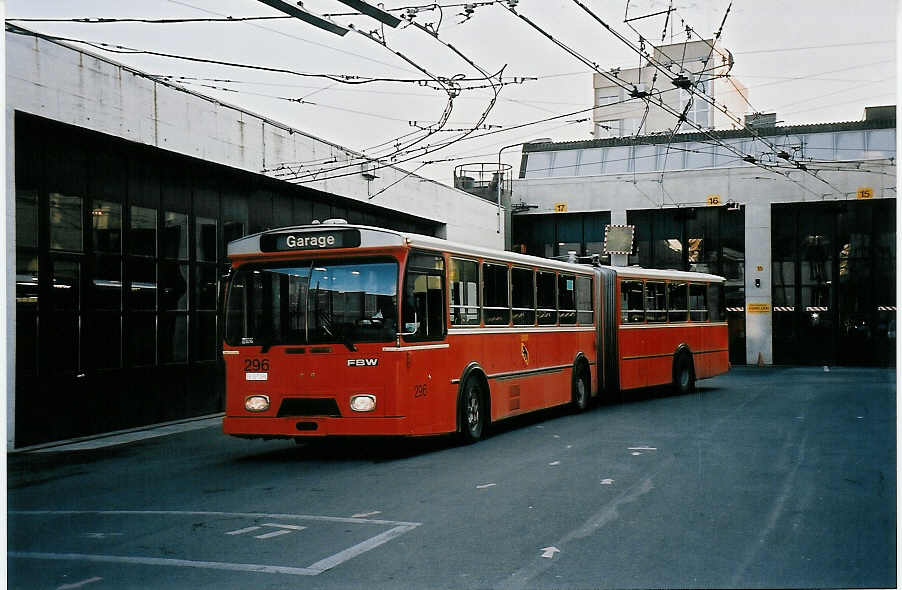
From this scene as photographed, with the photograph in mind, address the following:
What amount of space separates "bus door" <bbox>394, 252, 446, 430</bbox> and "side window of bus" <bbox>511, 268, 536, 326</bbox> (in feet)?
8.58

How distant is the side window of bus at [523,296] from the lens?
14844 millimetres

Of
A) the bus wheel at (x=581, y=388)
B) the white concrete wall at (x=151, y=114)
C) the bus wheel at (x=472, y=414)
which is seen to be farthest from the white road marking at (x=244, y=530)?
the bus wheel at (x=581, y=388)

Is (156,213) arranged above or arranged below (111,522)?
above

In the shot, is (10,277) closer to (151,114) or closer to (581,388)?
(151,114)

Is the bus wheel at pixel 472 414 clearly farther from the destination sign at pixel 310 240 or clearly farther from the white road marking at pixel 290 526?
the white road marking at pixel 290 526

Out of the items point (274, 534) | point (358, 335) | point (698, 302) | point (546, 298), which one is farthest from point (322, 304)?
point (698, 302)

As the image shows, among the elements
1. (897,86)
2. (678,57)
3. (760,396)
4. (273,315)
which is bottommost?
(760,396)

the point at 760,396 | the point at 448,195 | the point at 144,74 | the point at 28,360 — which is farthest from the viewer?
the point at 448,195

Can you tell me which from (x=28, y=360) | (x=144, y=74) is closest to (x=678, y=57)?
(x=144, y=74)

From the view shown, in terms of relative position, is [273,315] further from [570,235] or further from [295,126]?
[570,235]

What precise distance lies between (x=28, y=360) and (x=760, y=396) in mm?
13580

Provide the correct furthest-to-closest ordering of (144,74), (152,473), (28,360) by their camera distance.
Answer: (144,74) < (28,360) < (152,473)

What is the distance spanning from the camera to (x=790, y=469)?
10445 mm

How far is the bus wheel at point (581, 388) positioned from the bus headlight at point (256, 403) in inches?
285
